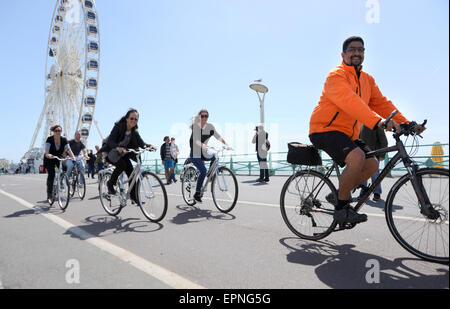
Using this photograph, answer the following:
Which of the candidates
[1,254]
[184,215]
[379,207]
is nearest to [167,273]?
[1,254]

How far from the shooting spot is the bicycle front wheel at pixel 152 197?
4090 millimetres

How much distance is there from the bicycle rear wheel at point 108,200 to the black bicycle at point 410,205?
3.04 metres

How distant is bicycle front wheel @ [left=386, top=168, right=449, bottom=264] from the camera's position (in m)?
2.18

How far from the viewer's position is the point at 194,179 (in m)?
5.41

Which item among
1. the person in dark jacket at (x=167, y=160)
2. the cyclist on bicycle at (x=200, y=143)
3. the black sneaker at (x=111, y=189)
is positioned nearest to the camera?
the black sneaker at (x=111, y=189)

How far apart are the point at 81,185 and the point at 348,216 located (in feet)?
20.1

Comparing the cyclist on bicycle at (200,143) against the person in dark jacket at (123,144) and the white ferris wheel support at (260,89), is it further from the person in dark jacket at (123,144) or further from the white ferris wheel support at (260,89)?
the white ferris wheel support at (260,89)

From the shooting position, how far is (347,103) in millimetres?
2562

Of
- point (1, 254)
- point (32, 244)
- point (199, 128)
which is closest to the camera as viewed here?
point (1, 254)

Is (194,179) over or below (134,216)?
over

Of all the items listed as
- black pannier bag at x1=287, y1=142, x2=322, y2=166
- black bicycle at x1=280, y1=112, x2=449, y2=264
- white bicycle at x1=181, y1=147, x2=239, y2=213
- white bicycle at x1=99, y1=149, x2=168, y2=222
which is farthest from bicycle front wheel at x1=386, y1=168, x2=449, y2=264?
white bicycle at x1=99, y1=149, x2=168, y2=222

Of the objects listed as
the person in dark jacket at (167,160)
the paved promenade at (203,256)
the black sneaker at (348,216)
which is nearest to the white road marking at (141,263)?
the paved promenade at (203,256)

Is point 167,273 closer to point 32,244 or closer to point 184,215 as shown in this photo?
point 32,244

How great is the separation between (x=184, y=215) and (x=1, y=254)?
234 centimetres
